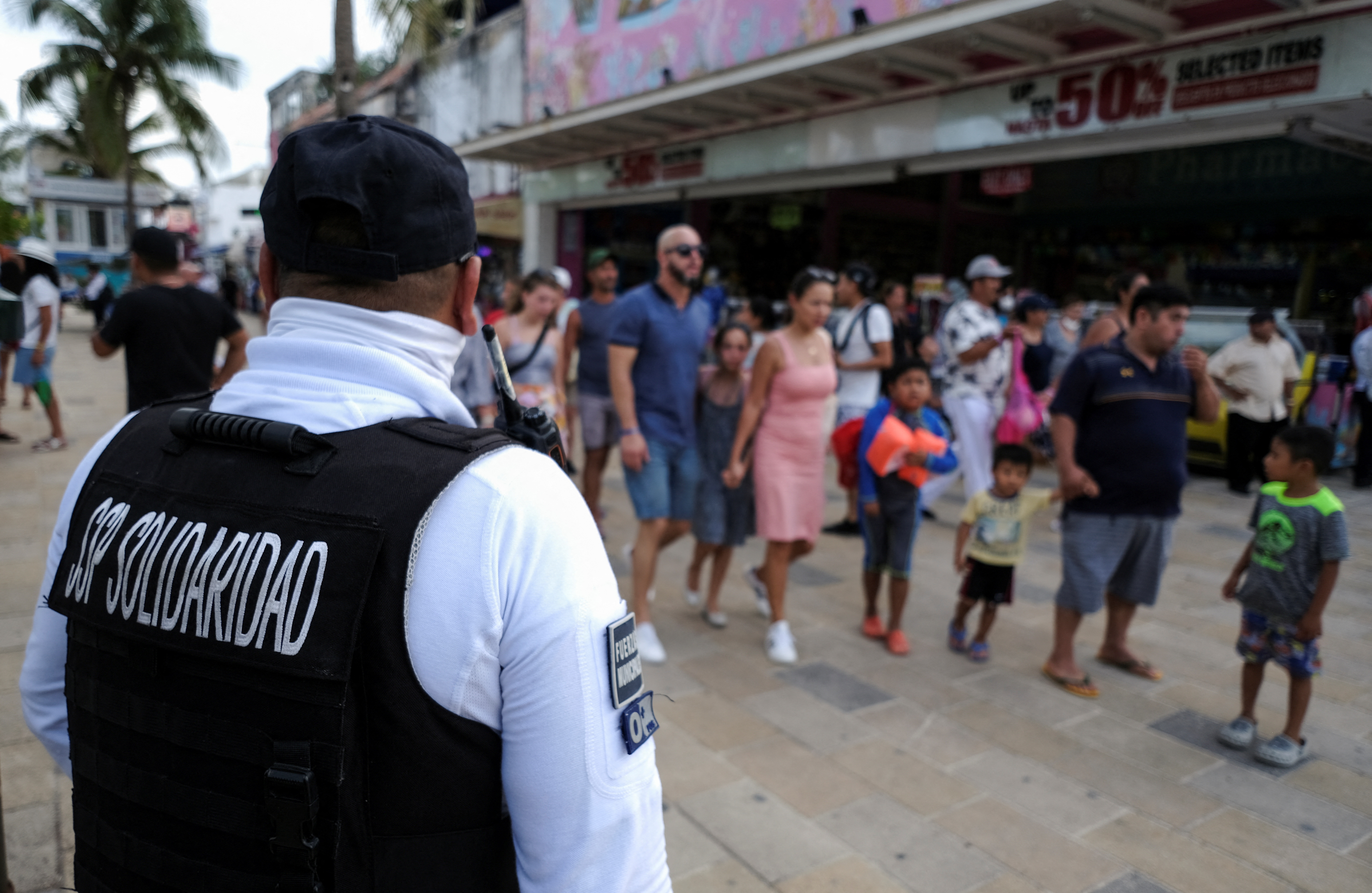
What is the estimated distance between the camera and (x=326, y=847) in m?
0.95

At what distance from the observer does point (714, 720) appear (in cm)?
362

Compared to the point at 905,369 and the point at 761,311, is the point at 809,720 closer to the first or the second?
the point at 905,369

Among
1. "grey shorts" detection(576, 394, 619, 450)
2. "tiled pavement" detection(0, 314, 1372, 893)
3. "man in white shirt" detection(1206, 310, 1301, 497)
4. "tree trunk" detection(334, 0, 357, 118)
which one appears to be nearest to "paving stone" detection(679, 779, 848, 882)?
"tiled pavement" detection(0, 314, 1372, 893)

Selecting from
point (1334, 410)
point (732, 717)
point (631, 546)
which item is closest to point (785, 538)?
point (732, 717)

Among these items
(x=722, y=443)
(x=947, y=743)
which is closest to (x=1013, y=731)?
(x=947, y=743)

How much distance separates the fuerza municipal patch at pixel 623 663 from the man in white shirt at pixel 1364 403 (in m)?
9.77

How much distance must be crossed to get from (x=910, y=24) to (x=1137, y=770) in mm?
6217

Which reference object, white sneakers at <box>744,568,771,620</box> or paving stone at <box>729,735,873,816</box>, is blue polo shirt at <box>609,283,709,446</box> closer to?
white sneakers at <box>744,568,771,620</box>

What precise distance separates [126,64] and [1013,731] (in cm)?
2587

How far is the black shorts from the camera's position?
430 centimetres

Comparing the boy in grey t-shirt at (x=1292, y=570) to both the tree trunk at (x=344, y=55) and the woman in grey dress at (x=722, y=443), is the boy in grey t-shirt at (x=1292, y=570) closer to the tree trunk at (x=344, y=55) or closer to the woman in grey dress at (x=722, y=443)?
the woman in grey dress at (x=722, y=443)

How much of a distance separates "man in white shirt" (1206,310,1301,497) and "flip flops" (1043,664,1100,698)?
5.16 m

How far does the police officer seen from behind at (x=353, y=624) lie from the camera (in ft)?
3.08

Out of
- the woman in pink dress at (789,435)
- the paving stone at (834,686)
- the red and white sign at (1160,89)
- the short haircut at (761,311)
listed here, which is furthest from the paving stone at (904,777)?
the red and white sign at (1160,89)
